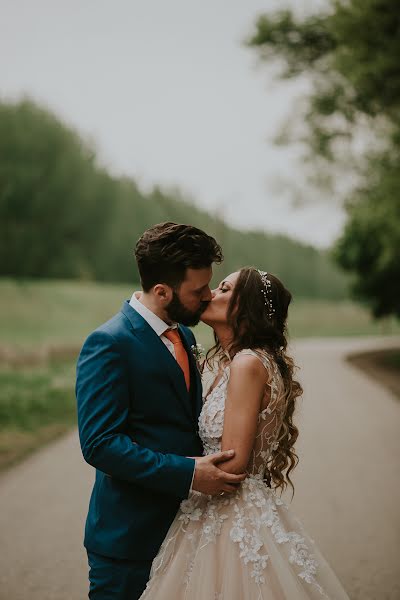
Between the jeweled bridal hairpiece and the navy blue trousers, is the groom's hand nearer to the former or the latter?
the navy blue trousers

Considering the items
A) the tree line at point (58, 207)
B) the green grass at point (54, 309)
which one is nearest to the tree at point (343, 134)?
the tree line at point (58, 207)

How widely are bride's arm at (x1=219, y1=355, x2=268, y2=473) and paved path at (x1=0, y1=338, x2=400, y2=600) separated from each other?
2.56 meters

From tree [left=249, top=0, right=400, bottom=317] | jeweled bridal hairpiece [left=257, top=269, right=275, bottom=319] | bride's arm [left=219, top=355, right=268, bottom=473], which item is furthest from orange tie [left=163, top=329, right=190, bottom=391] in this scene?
tree [left=249, top=0, right=400, bottom=317]

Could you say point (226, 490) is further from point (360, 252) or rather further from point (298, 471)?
point (360, 252)

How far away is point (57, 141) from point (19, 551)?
35.7 m

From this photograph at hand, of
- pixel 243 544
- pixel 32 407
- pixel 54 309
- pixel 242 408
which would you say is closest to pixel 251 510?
pixel 243 544

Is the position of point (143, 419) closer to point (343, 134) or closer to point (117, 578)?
point (117, 578)

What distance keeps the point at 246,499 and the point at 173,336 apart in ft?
2.78

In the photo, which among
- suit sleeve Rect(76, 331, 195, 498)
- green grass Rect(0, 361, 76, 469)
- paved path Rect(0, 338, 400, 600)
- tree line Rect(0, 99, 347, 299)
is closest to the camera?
suit sleeve Rect(76, 331, 195, 498)

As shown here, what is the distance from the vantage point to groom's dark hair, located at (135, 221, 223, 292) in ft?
9.20

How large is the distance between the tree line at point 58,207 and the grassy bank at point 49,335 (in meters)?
1.55

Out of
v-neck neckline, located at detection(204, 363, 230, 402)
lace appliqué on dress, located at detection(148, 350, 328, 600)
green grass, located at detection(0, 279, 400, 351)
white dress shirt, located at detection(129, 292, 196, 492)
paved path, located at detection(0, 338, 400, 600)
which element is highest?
white dress shirt, located at detection(129, 292, 196, 492)

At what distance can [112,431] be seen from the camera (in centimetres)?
265

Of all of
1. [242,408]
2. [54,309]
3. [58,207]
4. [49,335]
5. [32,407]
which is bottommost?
[49,335]
